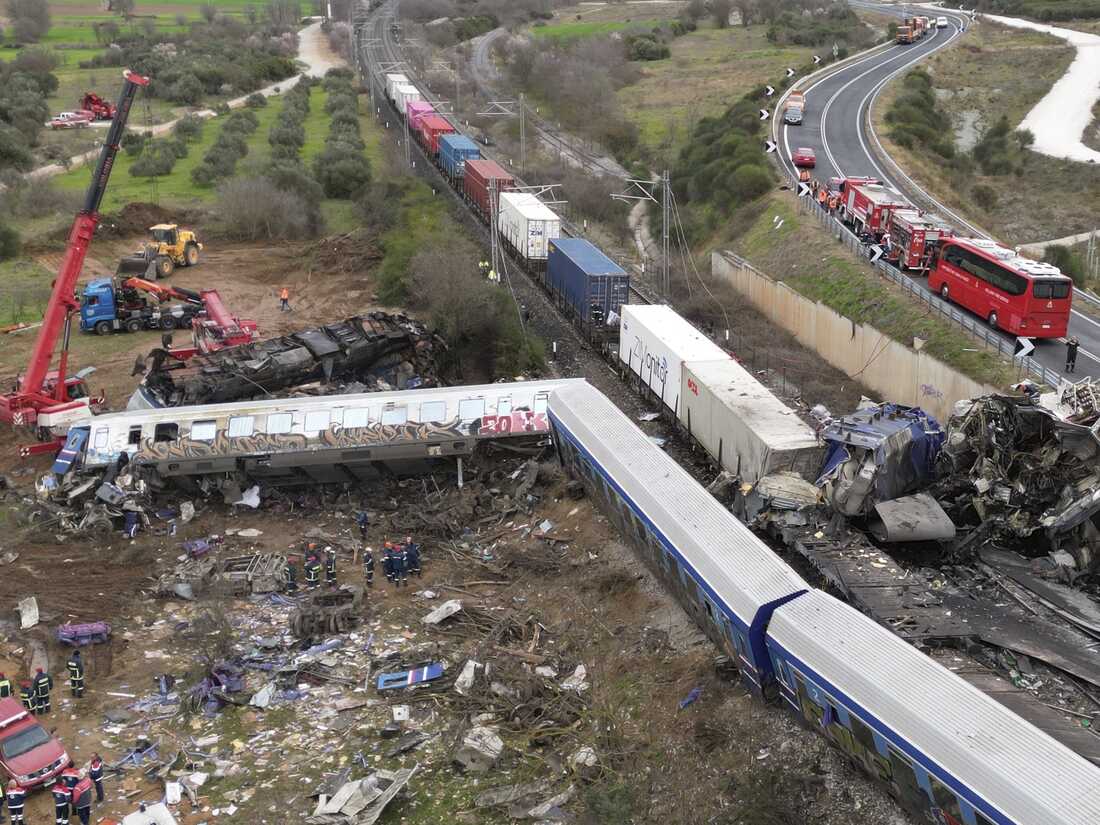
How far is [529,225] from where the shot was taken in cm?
4341

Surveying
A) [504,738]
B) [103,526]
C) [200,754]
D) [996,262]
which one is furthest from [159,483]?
[996,262]

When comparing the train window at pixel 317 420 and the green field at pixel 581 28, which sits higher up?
the train window at pixel 317 420

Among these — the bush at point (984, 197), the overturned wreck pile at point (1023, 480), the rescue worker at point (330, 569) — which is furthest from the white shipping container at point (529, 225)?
the bush at point (984, 197)

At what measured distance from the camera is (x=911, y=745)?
13.0 meters

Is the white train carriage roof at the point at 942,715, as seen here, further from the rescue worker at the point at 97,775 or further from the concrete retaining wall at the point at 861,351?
the concrete retaining wall at the point at 861,351

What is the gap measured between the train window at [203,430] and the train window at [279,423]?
1385 mm

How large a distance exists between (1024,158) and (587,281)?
1607 inches

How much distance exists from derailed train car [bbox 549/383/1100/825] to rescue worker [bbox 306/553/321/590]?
710 cm

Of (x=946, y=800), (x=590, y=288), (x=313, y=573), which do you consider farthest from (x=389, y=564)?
(x=590, y=288)

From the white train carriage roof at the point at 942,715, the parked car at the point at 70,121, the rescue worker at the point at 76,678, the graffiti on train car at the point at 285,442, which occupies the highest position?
the white train carriage roof at the point at 942,715

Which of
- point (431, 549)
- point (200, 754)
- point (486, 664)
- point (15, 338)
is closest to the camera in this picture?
point (200, 754)

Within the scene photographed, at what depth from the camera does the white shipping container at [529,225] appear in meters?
43.1

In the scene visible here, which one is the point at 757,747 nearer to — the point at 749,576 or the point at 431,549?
the point at 749,576

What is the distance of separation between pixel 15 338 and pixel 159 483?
59.0 ft
